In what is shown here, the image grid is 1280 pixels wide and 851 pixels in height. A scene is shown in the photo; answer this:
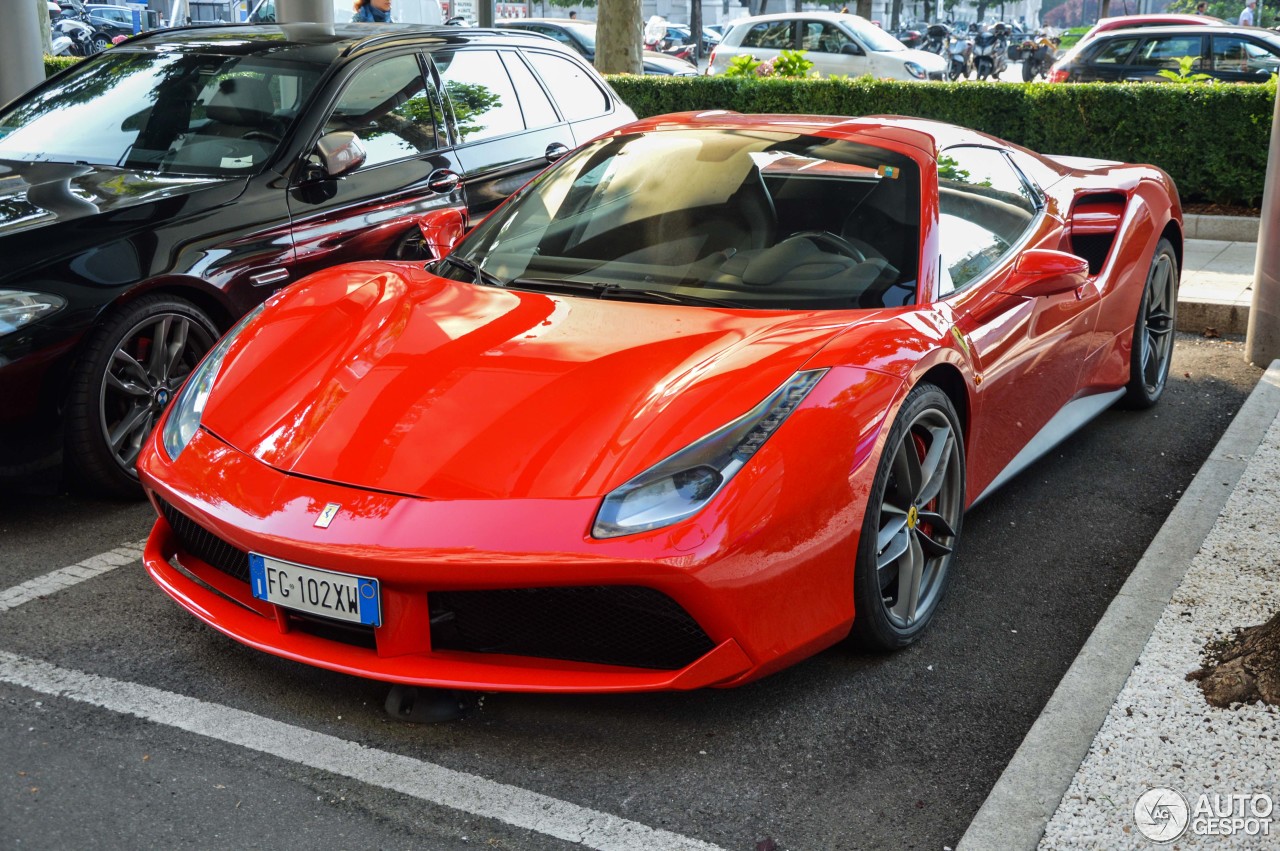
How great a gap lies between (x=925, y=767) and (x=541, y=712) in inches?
34.4

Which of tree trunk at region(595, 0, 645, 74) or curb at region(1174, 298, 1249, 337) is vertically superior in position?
tree trunk at region(595, 0, 645, 74)

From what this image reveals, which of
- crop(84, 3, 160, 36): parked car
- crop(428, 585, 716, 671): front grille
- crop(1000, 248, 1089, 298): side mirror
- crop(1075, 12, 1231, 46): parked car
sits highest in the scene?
crop(84, 3, 160, 36): parked car

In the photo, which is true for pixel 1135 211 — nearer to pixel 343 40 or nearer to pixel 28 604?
pixel 343 40

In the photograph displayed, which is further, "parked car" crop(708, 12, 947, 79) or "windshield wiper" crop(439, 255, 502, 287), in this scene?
"parked car" crop(708, 12, 947, 79)

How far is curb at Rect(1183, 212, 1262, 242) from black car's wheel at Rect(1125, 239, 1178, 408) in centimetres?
436

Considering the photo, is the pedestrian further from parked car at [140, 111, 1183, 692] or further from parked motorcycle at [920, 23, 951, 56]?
parked motorcycle at [920, 23, 951, 56]

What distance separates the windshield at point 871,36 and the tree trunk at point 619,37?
6.12 metres

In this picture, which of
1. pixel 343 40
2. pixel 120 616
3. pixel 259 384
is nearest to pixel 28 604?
pixel 120 616

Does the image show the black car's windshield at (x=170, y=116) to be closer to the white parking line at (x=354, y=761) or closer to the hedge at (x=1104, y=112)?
the white parking line at (x=354, y=761)

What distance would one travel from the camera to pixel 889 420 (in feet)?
10.1

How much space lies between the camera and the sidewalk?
2.45 metres

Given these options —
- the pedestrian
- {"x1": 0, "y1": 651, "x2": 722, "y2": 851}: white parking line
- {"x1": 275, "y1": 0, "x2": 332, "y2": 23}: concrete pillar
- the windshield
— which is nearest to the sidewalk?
{"x1": 0, "y1": 651, "x2": 722, "y2": 851}: white parking line

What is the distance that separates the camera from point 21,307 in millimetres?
3979

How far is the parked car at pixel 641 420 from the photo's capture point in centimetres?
270
